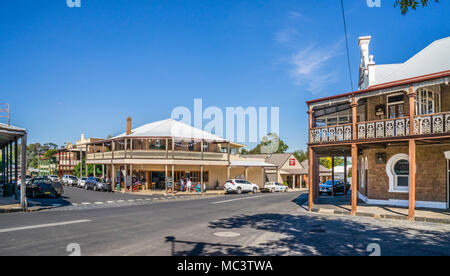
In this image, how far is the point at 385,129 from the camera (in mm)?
15242

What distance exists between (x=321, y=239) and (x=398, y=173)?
406 inches

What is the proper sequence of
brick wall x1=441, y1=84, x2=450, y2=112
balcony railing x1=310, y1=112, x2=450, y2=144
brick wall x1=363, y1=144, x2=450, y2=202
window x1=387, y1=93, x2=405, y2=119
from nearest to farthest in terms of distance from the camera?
balcony railing x1=310, y1=112, x2=450, y2=144
brick wall x1=363, y1=144, x2=450, y2=202
brick wall x1=441, y1=84, x2=450, y2=112
window x1=387, y1=93, x2=405, y2=119

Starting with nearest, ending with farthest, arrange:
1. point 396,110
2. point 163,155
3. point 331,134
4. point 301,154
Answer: point 331,134 < point 396,110 < point 163,155 < point 301,154

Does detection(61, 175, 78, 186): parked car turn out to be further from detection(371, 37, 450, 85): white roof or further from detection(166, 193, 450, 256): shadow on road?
detection(371, 37, 450, 85): white roof

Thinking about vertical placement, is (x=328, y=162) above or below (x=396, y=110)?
below

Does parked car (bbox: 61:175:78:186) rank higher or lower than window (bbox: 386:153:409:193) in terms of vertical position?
lower

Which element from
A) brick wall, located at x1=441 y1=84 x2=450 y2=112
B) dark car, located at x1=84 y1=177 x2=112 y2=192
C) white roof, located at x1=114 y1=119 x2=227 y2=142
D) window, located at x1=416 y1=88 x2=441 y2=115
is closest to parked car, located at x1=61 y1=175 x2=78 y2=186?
dark car, located at x1=84 y1=177 x2=112 y2=192

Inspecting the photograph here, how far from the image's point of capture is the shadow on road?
8.36m

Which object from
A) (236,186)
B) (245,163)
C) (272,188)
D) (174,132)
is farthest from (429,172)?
(245,163)

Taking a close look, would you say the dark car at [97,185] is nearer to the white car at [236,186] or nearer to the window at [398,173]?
the white car at [236,186]

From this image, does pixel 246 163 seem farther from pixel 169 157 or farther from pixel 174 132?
pixel 169 157

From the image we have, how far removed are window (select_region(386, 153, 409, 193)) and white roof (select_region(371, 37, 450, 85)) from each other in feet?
15.7
